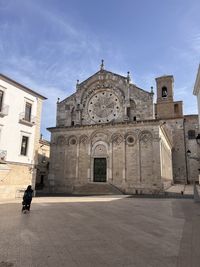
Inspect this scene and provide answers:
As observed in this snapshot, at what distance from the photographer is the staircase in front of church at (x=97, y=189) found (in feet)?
81.3

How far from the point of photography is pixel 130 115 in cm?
2809

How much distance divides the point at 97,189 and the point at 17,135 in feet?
34.1

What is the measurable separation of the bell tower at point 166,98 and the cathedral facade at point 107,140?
16.3 m

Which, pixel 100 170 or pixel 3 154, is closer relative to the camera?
pixel 3 154

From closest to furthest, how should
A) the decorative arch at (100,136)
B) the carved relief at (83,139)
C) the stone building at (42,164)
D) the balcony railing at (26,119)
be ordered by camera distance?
the balcony railing at (26,119), the decorative arch at (100,136), the carved relief at (83,139), the stone building at (42,164)

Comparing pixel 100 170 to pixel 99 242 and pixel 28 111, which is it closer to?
pixel 28 111

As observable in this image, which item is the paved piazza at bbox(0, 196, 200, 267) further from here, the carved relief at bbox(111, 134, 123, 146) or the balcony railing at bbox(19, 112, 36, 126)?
the carved relief at bbox(111, 134, 123, 146)

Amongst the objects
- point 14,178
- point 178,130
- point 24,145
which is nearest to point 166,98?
point 178,130

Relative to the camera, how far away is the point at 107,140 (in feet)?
90.2

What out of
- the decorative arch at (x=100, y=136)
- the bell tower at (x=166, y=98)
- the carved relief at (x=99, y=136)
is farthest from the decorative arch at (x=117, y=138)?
the bell tower at (x=166, y=98)

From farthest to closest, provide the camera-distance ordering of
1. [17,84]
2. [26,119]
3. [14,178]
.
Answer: [26,119] < [17,84] < [14,178]

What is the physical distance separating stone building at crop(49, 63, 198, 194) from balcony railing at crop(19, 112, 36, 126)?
281 inches

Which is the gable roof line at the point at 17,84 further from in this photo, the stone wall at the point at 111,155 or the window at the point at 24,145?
the stone wall at the point at 111,155

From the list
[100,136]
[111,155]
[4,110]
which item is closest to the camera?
[4,110]
